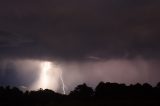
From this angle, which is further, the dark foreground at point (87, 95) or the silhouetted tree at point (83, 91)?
the silhouetted tree at point (83, 91)

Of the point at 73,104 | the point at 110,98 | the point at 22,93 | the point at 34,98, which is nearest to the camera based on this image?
the point at 73,104

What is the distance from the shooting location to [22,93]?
157000 mm

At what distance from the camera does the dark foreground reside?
420ft

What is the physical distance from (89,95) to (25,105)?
102 ft

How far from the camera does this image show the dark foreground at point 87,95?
12788 cm

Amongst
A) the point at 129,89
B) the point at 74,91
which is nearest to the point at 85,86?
the point at 74,91

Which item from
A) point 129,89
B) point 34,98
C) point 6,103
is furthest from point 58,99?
point 129,89

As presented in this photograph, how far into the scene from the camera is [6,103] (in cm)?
13800

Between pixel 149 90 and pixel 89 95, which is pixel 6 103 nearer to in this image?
pixel 89 95

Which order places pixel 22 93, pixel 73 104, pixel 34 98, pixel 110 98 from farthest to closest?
pixel 22 93 → pixel 34 98 → pixel 110 98 → pixel 73 104

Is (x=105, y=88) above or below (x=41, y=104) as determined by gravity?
above

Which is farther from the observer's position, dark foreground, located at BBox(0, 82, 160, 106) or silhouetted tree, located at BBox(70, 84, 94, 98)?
silhouetted tree, located at BBox(70, 84, 94, 98)

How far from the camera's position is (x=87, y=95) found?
154250 millimetres

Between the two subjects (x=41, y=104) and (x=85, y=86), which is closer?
(x=41, y=104)
